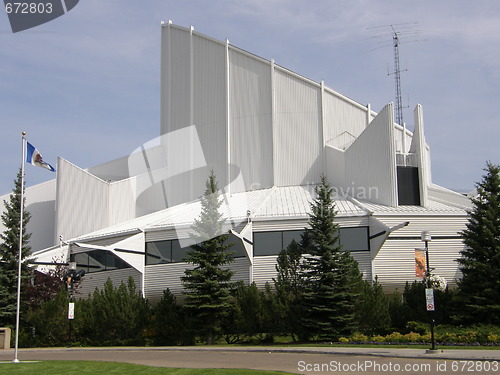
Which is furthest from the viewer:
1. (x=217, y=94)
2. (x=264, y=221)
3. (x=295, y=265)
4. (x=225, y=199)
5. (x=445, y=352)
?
(x=217, y=94)

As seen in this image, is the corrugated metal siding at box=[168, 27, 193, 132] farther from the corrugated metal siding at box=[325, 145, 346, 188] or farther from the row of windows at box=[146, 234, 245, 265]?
the row of windows at box=[146, 234, 245, 265]

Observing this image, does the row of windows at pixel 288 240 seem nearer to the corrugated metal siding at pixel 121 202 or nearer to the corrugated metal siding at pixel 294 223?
the corrugated metal siding at pixel 294 223

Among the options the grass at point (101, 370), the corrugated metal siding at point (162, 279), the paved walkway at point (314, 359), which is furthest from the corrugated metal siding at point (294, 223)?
the grass at point (101, 370)

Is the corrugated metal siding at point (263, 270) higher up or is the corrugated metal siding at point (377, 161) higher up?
the corrugated metal siding at point (377, 161)

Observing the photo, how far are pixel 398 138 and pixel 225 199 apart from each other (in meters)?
16.9

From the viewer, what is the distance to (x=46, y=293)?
40906 mm

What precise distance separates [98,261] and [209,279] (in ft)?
40.5

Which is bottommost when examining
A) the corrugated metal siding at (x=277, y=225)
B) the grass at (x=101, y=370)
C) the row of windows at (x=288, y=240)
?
the grass at (x=101, y=370)

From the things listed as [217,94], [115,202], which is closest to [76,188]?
[115,202]

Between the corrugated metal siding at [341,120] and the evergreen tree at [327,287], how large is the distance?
15353 mm

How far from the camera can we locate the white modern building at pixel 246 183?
1558 inches

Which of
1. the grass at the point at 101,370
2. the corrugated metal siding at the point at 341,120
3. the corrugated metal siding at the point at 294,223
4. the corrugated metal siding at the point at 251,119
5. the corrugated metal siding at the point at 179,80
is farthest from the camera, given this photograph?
the corrugated metal siding at the point at 179,80

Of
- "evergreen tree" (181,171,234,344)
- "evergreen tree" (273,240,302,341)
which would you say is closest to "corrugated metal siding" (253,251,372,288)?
"evergreen tree" (181,171,234,344)

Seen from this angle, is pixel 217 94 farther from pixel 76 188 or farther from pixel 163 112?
pixel 76 188
